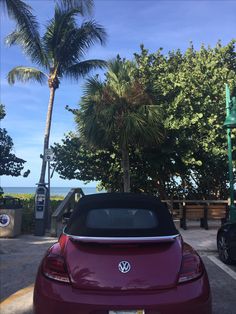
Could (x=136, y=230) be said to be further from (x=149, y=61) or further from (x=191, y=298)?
(x=149, y=61)

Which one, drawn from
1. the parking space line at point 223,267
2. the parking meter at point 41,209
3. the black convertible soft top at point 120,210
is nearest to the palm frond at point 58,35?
the parking meter at point 41,209

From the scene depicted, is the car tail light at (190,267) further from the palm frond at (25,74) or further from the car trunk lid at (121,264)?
the palm frond at (25,74)

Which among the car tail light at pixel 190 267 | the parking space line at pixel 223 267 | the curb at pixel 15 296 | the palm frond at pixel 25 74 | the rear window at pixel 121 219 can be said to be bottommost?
the curb at pixel 15 296

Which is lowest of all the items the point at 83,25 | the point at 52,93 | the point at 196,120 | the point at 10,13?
the point at 196,120

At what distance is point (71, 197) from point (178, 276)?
463 inches

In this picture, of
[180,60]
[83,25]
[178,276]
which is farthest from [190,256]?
[180,60]

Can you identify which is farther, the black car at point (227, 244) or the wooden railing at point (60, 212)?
the wooden railing at point (60, 212)

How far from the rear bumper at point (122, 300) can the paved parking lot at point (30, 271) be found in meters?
1.89

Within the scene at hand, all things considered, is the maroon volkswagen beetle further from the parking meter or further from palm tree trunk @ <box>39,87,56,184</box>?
palm tree trunk @ <box>39,87,56,184</box>

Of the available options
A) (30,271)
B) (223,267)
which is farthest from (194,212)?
(30,271)

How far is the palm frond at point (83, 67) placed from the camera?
1881 cm

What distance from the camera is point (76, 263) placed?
3773 mm

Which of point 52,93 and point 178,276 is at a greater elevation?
point 52,93

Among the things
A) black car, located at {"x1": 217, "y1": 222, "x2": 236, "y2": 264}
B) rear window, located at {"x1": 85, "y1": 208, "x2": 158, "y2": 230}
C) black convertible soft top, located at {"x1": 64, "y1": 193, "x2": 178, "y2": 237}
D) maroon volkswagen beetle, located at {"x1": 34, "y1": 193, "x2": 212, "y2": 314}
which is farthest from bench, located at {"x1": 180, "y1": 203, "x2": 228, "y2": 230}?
maroon volkswagen beetle, located at {"x1": 34, "y1": 193, "x2": 212, "y2": 314}
